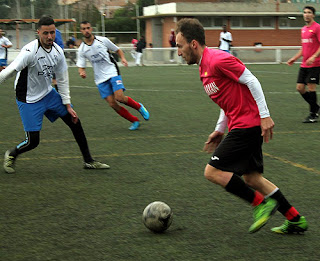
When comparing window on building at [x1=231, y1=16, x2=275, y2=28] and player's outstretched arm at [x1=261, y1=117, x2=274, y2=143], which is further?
window on building at [x1=231, y1=16, x2=275, y2=28]

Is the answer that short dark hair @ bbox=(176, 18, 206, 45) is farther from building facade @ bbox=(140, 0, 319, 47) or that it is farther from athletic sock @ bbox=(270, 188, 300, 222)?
building facade @ bbox=(140, 0, 319, 47)

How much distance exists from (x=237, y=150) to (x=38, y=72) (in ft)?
10.6

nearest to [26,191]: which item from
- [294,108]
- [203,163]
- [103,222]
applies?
[103,222]

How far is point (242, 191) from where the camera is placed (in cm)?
472

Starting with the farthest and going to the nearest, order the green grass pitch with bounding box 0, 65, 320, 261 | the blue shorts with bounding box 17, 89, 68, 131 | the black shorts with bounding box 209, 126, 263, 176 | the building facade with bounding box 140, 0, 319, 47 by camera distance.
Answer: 1. the building facade with bounding box 140, 0, 319, 47
2. the blue shorts with bounding box 17, 89, 68, 131
3. the black shorts with bounding box 209, 126, 263, 176
4. the green grass pitch with bounding box 0, 65, 320, 261

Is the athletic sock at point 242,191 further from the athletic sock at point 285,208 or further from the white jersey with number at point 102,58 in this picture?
the white jersey with number at point 102,58

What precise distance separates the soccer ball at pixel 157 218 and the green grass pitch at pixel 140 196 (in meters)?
0.08

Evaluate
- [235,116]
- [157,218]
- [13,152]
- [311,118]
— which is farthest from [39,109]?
[311,118]

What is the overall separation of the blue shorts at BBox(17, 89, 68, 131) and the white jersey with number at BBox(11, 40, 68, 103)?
0.19ft

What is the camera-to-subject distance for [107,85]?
10.8 m

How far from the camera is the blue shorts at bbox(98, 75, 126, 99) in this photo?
10.6 meters

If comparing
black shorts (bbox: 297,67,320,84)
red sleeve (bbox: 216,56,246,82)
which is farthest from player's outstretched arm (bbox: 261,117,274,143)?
black shorts (bbox: 297,67,320,84)

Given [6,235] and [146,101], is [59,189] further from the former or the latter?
[146,101]

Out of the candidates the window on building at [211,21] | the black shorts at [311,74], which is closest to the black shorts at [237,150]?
the black shorts at [311,74]
